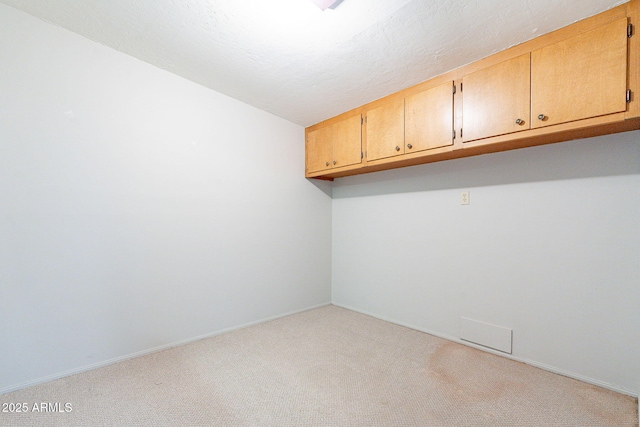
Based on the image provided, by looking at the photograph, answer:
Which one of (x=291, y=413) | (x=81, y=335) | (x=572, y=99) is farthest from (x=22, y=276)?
(x=572, y=99)

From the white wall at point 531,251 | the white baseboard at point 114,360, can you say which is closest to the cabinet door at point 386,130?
the white wall at point 531,251

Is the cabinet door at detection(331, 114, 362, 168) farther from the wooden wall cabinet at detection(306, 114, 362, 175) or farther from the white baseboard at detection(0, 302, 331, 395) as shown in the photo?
the white baseboard at detection(0, 302, 331, 395)

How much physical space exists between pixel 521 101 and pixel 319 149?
1.95m

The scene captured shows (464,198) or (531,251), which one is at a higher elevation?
(464,198)

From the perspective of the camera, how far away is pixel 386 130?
8.45 ft

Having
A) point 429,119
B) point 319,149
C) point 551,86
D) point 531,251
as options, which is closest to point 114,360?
point 319,149

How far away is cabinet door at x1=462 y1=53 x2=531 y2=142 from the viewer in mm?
1815

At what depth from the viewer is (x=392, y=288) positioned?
9.79 ft

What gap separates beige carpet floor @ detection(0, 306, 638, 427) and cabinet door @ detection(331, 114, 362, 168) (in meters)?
1.81

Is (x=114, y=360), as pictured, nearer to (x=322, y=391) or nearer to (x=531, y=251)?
(x=322, y=391)

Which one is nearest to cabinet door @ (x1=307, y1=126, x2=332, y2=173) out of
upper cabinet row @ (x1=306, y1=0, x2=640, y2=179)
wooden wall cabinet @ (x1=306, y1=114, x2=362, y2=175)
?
wooden wall cabinet @ (x1=306, y1=114, x2=362, y2=175)

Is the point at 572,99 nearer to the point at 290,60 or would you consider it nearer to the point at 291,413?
the point at 290,60

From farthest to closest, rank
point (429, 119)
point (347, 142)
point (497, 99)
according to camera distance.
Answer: point (347, 142) < point (429, 119) < point (497, 99)

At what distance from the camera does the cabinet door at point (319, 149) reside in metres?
3.14
